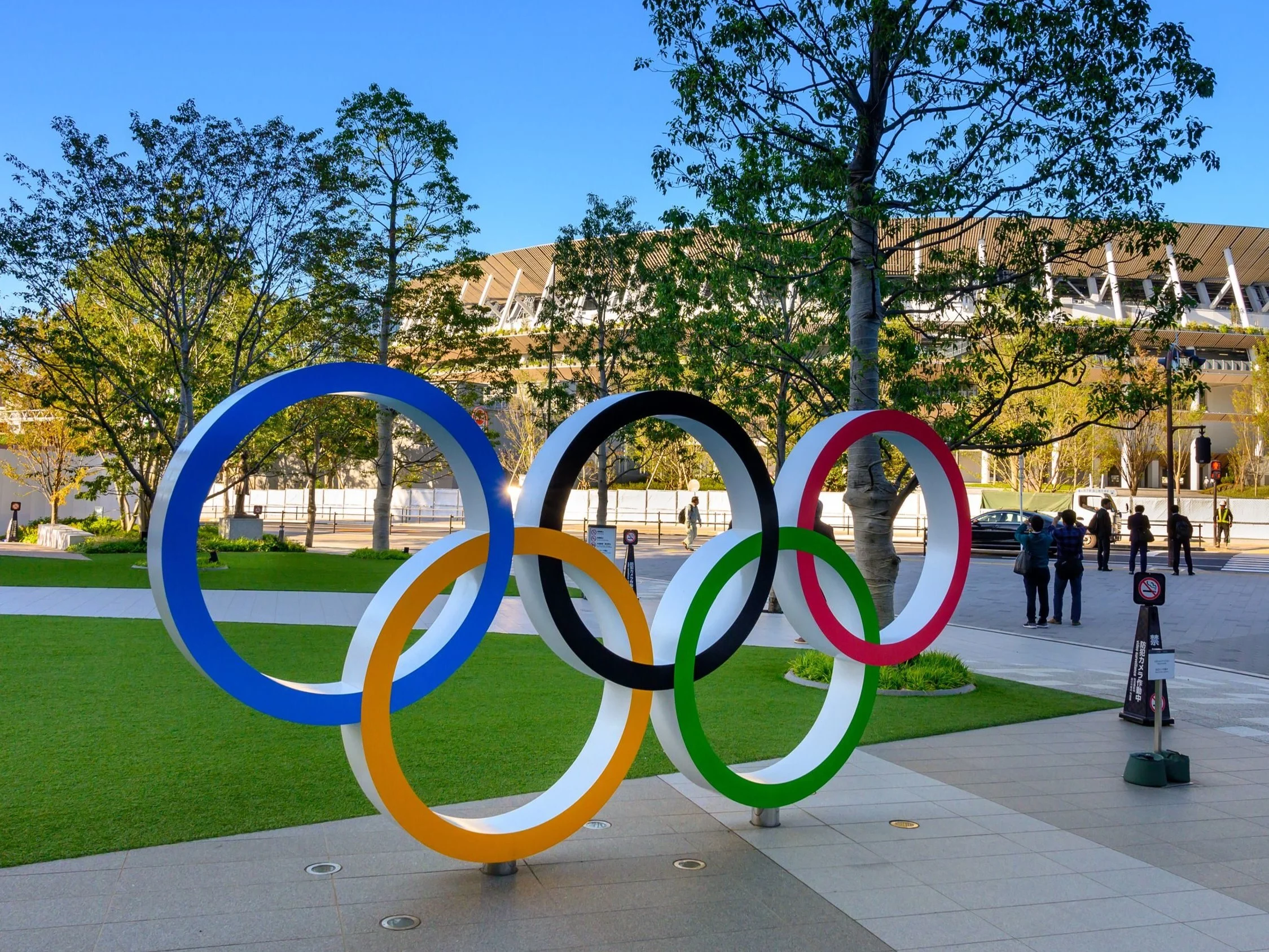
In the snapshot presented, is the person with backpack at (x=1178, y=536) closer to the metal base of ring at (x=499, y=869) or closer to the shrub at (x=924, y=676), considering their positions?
the shrub at (x=924, y=676)

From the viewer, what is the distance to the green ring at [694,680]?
5.79m

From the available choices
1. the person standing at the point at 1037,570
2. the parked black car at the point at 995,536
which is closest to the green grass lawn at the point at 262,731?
the person standing at the point at 1037,570

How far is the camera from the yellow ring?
4.92 m

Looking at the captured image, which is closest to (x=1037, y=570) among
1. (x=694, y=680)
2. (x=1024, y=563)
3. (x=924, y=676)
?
(x=1024, y=563)

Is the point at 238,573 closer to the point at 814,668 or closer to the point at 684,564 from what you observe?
the point at 814,668

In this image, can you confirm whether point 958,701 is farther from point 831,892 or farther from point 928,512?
point 831,892

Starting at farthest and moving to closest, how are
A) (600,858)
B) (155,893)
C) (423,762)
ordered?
(423,762)
(600,858)
(155,893)

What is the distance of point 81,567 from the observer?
20922mm

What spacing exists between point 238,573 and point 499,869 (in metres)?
17.5

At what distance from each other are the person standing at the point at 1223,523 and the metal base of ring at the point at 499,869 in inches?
1543

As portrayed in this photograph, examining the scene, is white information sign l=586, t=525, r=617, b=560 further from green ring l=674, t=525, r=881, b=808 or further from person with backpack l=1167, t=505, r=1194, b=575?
person with backpack l=1167, t=505, r=1194, b=575

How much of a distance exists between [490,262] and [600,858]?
6552 centimetres

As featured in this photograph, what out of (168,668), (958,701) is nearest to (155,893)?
(168,668)

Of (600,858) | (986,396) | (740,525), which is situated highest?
(986,396)
